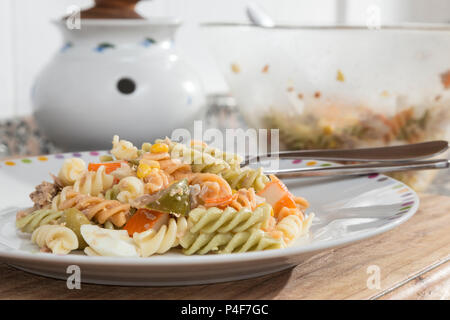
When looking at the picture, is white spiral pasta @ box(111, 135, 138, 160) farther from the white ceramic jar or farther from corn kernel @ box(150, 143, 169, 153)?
the white ceramic jar

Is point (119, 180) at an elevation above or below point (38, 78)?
below

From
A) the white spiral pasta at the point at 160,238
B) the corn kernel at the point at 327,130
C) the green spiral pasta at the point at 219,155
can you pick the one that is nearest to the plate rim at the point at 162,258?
the white spiral pasta at the point at 160,238

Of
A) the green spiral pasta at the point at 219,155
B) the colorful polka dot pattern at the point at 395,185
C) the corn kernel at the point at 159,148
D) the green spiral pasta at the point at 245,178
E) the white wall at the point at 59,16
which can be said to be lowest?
the colorful polka dot pattern at the point at 395,185

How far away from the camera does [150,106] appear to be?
148 cm

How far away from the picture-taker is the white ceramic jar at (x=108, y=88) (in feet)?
4.79

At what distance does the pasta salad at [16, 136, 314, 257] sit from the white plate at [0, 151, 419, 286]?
1.2 inches

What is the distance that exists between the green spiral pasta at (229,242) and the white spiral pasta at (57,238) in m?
0.13

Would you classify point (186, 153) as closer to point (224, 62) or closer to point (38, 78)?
point (224, 62)

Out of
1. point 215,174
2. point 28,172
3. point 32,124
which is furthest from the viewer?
point 32,124

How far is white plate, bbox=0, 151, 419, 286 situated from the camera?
62 cm

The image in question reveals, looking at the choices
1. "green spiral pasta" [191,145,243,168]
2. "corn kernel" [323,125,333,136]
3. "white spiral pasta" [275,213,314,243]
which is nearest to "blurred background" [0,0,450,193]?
"corn kernel" [323,125,333,136]

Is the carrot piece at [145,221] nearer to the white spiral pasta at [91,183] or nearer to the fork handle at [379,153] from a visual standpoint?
the white spiral pasta at [91,183]
